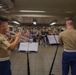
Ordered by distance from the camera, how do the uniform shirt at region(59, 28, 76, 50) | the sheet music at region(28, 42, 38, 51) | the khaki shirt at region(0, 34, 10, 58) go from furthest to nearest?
the sheet music at region(28, 42, 38, 51) → the uniform shirt at region(59, 28, 76, 50) → the khaki shirt at region(0, 34, 10, 58)

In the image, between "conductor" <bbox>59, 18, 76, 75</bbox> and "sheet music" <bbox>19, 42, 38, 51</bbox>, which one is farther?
"sheet music" <bbox>19, 42, 38, 51</bbox>

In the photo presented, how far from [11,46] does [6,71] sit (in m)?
0.47

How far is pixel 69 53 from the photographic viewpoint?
3.16 meters

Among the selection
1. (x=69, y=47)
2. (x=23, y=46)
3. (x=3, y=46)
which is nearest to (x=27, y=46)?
(x=23, y=46)

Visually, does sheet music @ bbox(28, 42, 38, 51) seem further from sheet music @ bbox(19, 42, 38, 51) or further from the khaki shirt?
the khaki shirt

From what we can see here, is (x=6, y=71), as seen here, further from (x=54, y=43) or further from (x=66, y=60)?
(x=54, y=43)

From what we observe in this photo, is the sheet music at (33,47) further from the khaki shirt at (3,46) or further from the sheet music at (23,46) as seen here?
the khaki shirt at (3,46)

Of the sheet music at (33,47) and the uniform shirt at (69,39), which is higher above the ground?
the uniform shirt at (69,39)

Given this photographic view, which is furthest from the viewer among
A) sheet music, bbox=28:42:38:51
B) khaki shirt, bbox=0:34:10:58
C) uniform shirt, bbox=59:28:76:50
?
sheet music, bbox=28:42:38:51

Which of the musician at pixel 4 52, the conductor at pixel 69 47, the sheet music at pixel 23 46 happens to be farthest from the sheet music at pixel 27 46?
the musician at pixel 4 52

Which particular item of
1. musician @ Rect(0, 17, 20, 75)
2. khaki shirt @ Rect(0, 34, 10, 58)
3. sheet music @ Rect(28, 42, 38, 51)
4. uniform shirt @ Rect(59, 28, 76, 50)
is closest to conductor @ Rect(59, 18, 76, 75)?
uniform shirt @ Rect(59, 28, 76, 50)

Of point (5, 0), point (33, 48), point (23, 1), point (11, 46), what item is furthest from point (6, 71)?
point (23, 1)

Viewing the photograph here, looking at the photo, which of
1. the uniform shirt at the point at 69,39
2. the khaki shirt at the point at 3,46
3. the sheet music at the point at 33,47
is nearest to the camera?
the khaki shirt at the point at 3,46

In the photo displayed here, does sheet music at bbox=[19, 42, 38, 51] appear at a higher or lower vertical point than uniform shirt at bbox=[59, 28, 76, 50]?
lower
